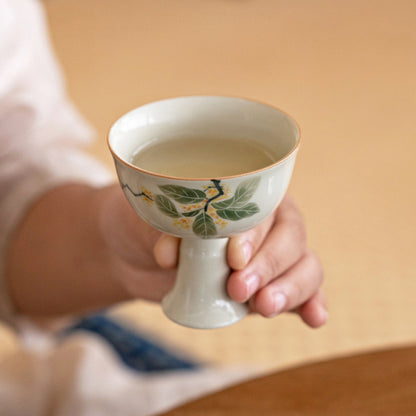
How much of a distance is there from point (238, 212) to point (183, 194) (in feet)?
0.14

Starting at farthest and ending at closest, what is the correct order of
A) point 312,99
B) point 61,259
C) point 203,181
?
point 312,99, point 61,259, point 203,181

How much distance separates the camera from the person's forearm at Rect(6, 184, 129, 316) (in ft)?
2.58

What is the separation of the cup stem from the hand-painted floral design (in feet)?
0.25

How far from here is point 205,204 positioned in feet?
1.32

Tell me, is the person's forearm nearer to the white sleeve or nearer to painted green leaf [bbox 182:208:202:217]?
the white sleeve

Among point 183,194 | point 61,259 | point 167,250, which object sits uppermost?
point 183,194

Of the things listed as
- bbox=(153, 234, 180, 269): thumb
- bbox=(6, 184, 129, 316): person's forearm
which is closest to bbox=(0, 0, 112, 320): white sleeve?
bbox=(6, 184, 129, 316): person's forearm

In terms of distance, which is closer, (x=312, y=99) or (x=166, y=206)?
(x=166, y=206)

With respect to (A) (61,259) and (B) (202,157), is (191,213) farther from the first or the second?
(A) (61,259)

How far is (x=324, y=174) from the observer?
179 centimetres

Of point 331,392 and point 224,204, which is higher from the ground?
point 224,204

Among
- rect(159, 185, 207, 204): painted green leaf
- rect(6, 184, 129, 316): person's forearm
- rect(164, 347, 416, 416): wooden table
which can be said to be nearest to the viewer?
rect(159, 185, 207, 204): painted green leaf

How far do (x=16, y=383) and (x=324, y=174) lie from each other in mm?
1224

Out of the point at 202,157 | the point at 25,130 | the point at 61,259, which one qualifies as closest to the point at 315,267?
the point at 202,157
